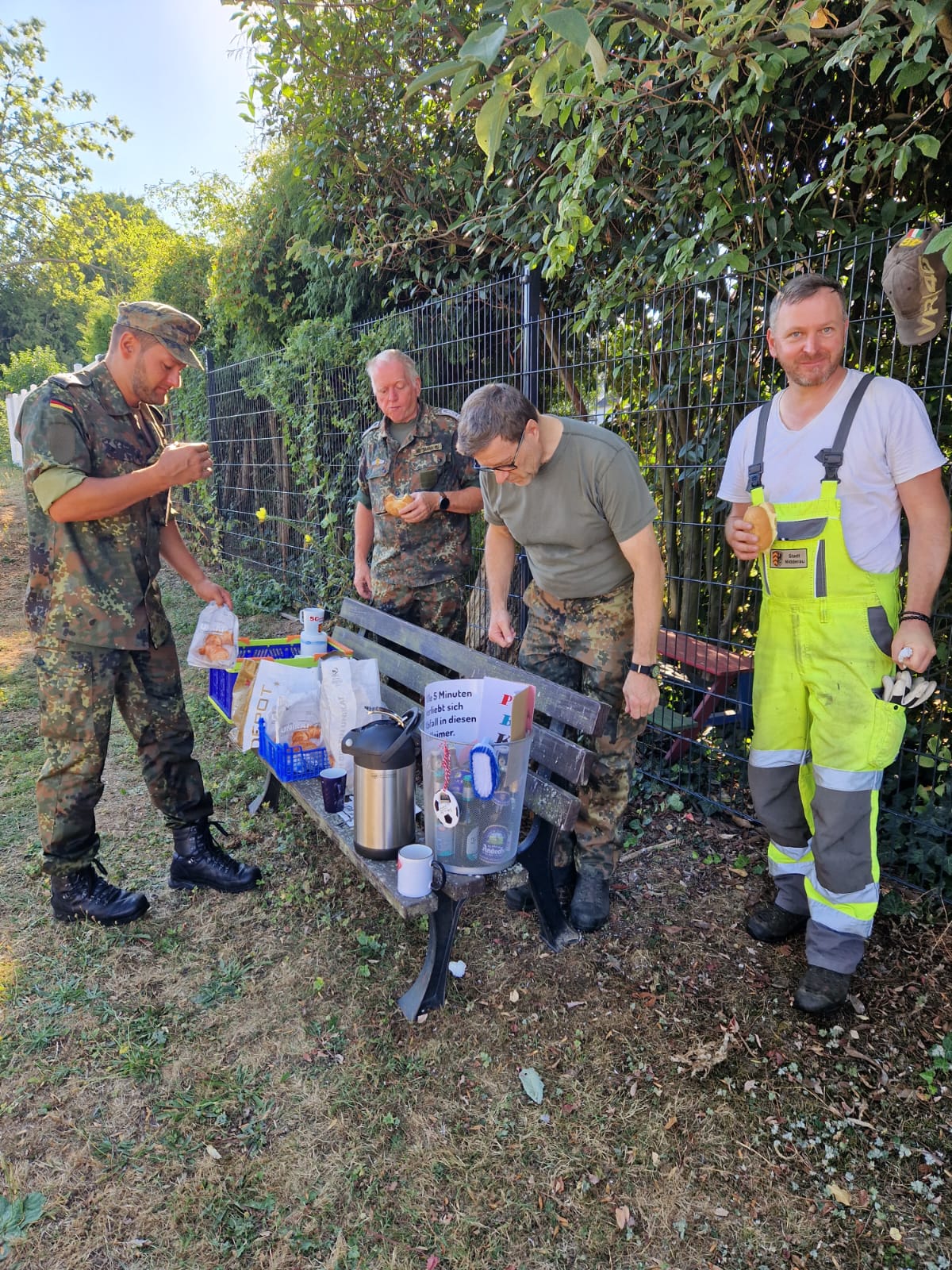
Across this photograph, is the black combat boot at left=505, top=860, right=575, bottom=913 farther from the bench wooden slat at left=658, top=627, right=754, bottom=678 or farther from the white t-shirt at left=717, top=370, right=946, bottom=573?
the white t-shirt at left=717, top=370, right=946, bottom=573

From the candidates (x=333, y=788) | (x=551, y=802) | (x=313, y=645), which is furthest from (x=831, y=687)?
(x=313, y=645)

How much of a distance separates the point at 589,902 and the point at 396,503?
1949 millimetres

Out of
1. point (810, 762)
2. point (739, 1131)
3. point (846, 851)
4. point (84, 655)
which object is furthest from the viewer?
point (84, 655)

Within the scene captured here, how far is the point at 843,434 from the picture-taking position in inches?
84.4

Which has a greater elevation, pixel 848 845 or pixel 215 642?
pixel 215 642

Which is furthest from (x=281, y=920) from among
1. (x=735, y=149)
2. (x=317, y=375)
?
(x=317, y=375)

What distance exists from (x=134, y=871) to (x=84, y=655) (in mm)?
1143

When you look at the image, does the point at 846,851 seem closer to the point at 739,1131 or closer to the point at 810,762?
the point at 810,762

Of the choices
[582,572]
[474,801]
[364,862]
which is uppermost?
[582,572]

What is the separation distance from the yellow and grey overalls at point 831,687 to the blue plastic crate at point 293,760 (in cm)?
172

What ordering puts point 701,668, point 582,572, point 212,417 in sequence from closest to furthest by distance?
point 582,572 < point 701,668 < point 212,417

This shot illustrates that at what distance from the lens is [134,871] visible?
10.6 feet

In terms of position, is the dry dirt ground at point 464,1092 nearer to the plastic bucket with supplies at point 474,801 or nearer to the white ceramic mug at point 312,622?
the plastic bucket with supplies at point 474,801

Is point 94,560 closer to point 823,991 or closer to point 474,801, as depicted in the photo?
point 474,801
